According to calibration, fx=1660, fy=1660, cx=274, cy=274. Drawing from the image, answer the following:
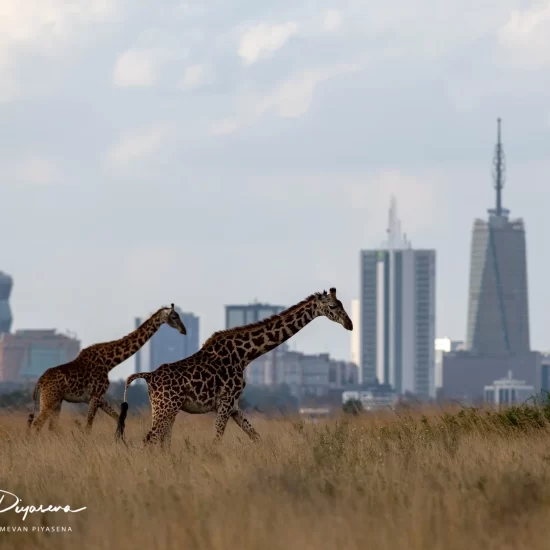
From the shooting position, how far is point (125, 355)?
26.5 meters

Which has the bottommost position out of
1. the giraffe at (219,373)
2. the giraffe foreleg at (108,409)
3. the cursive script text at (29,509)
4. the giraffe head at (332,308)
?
A: the cursive script text at (29,509)

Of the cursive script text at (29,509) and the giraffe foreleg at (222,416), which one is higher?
the giraffe foreleg at (222,416)

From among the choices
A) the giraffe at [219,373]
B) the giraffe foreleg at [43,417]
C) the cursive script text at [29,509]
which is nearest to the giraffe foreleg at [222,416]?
the giraffe at [219,373]

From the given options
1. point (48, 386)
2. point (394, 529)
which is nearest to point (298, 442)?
point (48, 386)

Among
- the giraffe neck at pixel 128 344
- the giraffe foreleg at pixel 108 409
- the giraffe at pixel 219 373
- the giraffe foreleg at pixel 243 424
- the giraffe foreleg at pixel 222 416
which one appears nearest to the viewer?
the giraffe at pixel 219 373

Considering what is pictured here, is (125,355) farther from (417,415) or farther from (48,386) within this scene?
(417,415)

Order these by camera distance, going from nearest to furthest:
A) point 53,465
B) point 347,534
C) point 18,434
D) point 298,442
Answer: point 347,534, point 53,465, point 298,442, point 18,434

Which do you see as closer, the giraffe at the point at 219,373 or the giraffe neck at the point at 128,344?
the giraffe at the point at 219,373

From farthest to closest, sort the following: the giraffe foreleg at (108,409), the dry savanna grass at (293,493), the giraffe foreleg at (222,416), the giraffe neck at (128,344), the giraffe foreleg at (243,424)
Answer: the giraffe neck at (128,344) < the giraffe foreleg at (108,409) < the giraffe foreleg at (243,424) < the giraffe foreleg at (222,416) < the dry savanna grass at (293,493)

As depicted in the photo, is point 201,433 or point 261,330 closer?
point 261,330

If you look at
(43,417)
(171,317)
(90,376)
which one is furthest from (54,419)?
(171,317)

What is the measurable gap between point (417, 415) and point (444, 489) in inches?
589

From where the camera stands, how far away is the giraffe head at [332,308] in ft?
74.6

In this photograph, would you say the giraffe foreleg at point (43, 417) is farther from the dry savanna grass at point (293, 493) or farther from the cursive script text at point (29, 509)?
the cursive script text at point (29, 509)
